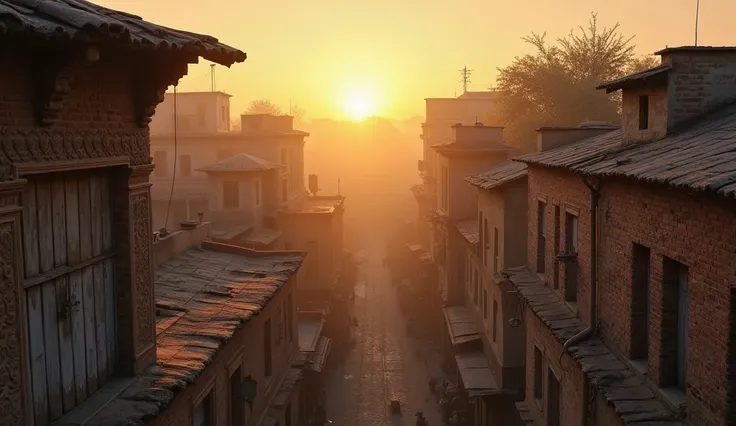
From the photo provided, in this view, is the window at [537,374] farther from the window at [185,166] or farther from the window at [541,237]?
the window at [185,166]

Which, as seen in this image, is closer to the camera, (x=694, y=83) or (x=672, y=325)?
(x=672, y=325)

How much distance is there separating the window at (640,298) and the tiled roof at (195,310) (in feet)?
20.0

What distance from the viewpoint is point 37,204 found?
781cm

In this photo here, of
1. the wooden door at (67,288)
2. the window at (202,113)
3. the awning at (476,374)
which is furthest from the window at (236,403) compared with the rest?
the window at (202,113)

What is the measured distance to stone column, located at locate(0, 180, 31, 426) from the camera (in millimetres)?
6895

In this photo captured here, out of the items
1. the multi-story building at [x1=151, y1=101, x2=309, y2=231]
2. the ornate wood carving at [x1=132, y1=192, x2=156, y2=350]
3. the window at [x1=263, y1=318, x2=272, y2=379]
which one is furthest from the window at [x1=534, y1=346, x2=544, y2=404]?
the multi-story building at [x1=151, y1=101, x2=309, y2=231]

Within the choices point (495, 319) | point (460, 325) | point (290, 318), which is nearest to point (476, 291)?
point (460, 325)

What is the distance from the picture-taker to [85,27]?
6754mm

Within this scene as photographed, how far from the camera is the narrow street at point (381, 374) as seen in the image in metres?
26.6

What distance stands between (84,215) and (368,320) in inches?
1244

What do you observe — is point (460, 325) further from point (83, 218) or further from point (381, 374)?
point (83, 218)

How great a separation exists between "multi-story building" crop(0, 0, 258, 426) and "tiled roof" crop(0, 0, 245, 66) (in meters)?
0.02

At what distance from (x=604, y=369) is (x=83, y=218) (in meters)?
7.43

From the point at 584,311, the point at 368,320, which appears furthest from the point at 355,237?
the point at 584,311
